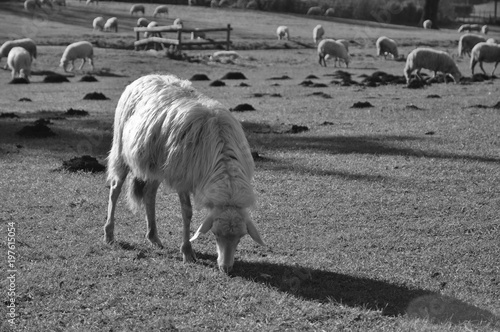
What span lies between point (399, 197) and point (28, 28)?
46.9 meters

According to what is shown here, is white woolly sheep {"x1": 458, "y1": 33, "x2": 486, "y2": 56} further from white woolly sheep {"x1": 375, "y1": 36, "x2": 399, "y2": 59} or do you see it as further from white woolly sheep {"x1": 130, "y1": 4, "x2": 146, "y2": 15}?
white woolly sheep {"x1": 130, "y1": 4, "x2": 146, "y2": 15}

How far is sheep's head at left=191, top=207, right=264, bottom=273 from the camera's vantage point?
6789 mm

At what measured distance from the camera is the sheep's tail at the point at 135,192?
8461 mm

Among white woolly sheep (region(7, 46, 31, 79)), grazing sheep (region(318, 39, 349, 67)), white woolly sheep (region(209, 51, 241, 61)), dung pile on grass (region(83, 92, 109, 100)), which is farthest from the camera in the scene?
grazing sheep (region(318, 39, 349, 67))

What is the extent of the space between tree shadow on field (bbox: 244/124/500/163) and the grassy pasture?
0.05m

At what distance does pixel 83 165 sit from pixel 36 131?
353 cm

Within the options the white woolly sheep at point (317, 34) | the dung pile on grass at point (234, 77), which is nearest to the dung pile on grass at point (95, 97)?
the dung pile on grass at point (234, 77)

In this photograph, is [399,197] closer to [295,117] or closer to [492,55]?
[295,117]

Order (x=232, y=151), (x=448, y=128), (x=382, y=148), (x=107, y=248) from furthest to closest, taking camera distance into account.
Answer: (x=448, y=128)
(x=382, y=148)
(x=107, y=248)
(x=232, y=151)

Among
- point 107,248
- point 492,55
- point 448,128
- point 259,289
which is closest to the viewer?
point 259,289

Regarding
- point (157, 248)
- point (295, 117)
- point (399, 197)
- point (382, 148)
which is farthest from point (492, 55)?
point (157, 248)

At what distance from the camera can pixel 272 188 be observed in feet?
36.6

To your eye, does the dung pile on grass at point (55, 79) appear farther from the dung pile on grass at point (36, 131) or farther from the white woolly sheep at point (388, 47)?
the white woolly sheep at point (388, 47)

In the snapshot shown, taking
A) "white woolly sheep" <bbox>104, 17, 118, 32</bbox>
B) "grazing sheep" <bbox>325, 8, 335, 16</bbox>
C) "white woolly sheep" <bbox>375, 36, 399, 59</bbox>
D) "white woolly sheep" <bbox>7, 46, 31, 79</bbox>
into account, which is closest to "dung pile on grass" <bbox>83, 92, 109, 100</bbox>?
"white woolly sheep" <bbox>7, 46, 31, 79</bbox>
